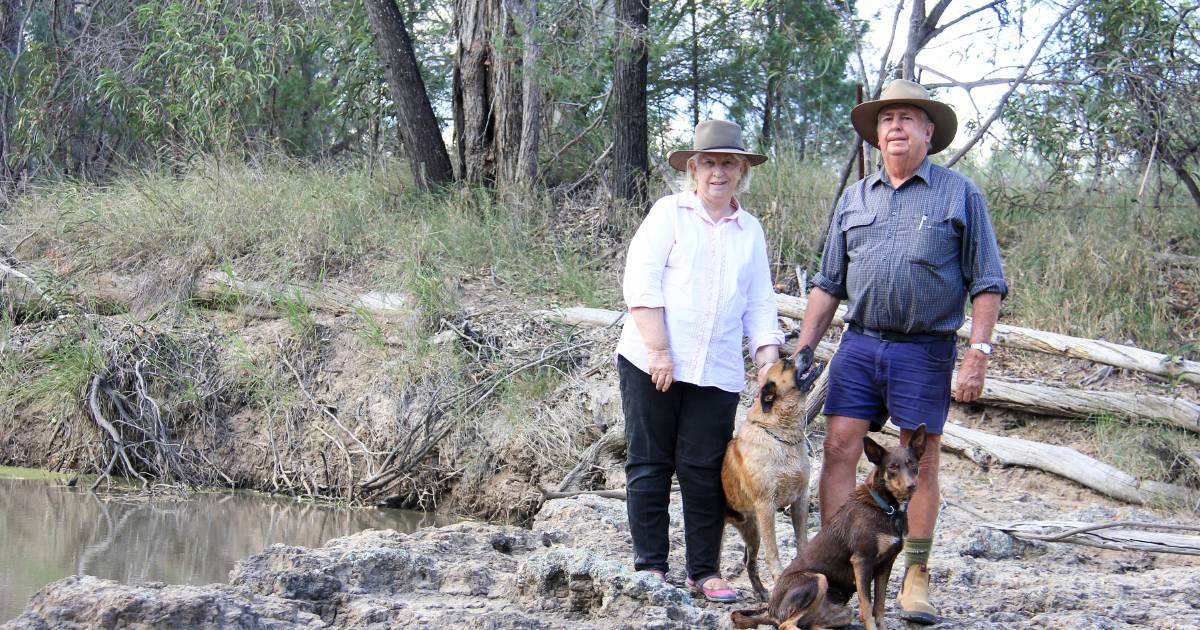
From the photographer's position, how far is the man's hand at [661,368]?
14.0ft

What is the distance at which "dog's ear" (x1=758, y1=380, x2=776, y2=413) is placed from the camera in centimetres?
425

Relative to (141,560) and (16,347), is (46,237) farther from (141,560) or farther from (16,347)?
(141,560)

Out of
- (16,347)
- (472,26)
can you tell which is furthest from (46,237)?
(472,26)

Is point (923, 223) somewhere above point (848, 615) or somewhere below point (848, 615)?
above

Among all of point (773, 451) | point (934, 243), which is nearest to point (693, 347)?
point (773, 451)

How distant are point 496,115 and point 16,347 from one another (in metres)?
4.74

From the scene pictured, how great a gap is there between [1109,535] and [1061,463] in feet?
4.71

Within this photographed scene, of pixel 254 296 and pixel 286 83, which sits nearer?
pixel 254 296

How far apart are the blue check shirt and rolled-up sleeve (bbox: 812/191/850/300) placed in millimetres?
131

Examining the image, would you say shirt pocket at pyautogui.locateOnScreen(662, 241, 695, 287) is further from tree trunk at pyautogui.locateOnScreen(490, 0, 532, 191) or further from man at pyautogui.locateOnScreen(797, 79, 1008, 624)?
tree trunk at pyautogui.locateOnScreen(490, 0, 532, 191)

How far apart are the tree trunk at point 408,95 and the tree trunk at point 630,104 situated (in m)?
1.86

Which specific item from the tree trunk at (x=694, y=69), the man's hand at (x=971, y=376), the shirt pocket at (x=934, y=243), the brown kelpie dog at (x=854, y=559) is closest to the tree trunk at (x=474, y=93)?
the tree trunk at (x=694, y=69)

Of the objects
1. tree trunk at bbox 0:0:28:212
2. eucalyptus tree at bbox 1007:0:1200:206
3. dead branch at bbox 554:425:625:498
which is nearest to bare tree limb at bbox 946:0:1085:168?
eucalyptus tree at bbox 1007:0:1200:206

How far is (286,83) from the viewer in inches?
483
